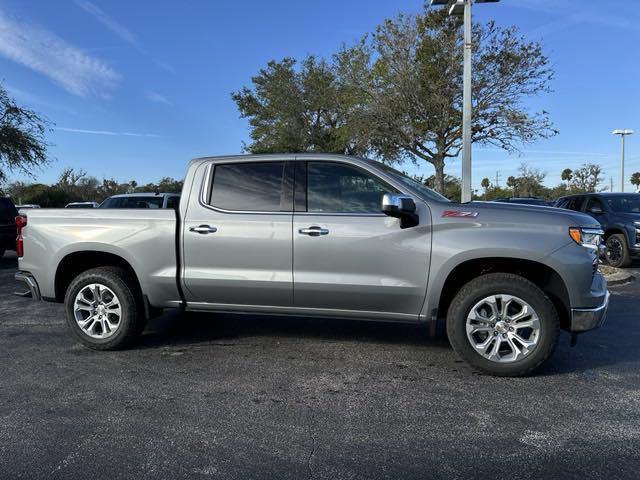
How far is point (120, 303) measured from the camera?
5074 millimetres

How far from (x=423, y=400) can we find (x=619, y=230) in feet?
32.3

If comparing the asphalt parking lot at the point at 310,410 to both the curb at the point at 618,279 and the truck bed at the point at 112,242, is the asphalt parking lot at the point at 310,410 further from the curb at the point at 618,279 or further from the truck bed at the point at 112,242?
the curb at the point at 618,279

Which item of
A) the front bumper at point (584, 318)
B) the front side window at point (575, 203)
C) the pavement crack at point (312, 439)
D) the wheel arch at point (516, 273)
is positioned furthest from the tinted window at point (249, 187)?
the front side window at point (575, 203)

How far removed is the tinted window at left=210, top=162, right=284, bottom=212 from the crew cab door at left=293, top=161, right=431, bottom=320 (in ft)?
0.86

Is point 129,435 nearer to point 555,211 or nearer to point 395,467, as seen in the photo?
point 395,467

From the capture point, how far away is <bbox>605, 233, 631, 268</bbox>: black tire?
11328mm

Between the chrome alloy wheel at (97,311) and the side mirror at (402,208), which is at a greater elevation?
the side mirror at (402,208)

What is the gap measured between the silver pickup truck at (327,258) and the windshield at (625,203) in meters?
8.80

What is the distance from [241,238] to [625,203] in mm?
10910

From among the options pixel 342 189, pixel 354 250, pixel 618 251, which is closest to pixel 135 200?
pixel 342 189

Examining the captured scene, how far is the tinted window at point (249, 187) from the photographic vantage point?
489cm

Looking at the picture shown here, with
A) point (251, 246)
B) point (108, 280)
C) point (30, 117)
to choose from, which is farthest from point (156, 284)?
point (30, 117)

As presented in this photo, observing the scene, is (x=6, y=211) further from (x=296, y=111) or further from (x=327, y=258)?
(x=296, y=111)

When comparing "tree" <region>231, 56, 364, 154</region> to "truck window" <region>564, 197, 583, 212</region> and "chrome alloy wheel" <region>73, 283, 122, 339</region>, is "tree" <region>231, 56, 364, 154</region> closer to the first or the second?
"truck window" <region>564, 197, 583, 212</region>
